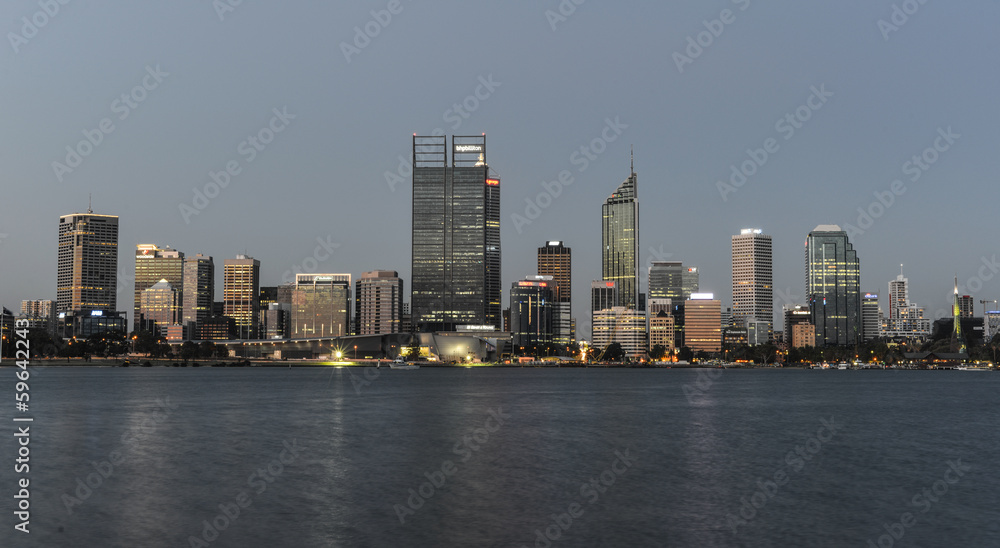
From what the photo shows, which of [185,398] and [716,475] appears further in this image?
[185,398]

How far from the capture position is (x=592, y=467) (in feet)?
163

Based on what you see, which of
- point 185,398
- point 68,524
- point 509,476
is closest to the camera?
point 68,524

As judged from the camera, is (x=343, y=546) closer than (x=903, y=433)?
Yes

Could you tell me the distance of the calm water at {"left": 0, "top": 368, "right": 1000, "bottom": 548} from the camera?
1310 inches

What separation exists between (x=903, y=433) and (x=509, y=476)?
4140 cm

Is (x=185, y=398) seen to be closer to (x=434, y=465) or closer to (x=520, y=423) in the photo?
(x=520, y=423)

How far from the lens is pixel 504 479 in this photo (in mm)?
44969

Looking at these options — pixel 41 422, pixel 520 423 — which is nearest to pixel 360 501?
pixel 520 423

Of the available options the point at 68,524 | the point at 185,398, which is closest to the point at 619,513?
the point at 68,524

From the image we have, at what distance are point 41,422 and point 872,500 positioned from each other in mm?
67731

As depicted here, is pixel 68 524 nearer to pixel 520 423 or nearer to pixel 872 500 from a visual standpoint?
pixel 872 500

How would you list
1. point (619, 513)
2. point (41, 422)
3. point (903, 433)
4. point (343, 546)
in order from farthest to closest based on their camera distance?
point (41, 422) < point (903, 433) < point (619, 513) < point (343, 546)

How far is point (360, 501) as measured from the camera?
1543 inches

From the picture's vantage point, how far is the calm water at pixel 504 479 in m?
33.3
